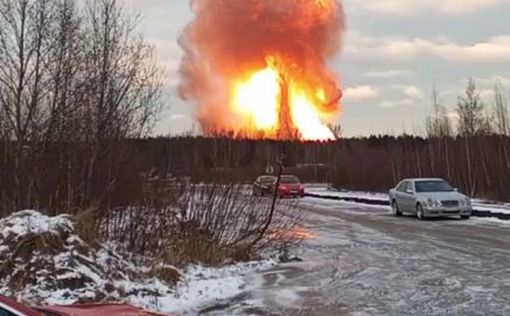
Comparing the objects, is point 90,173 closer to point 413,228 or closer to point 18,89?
point 18,89

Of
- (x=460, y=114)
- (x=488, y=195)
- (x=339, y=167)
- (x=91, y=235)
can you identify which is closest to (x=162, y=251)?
(x=91, y=235)

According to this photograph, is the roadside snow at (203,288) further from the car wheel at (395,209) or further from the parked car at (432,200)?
the car wheel at (395,209)

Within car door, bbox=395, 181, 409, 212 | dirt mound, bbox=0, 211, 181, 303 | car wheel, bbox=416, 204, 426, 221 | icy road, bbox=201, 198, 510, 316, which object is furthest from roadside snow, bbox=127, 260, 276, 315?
car door, bbox=395, 181, 409, 212

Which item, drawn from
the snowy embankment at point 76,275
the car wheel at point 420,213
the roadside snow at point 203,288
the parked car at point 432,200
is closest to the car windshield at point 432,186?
the parked car at point 432,200

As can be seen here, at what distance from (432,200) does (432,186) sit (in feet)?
4.08

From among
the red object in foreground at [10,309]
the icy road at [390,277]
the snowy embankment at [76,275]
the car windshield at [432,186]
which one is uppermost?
the car windshield at [432,186]

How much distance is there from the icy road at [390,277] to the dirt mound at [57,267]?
5.01ft

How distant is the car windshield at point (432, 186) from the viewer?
29188 mm

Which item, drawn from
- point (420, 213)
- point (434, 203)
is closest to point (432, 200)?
point (434, 203)

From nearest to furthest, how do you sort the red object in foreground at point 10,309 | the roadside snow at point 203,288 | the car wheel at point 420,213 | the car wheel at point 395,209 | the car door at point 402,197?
1. the red object in foreground at point 10,309
2. the roadside snow at point 203,288
3. the car wheel at point 420,213
4. the car door at point 402,197
5. the car wheel at point 395,209

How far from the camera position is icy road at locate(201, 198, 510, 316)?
10.7m

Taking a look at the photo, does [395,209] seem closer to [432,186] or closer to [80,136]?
[432,186]

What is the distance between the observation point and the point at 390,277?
1361cm

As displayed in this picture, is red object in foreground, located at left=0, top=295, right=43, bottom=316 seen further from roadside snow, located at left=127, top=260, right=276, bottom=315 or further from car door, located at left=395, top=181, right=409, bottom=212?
car door, located at left=395, top=181, right=409, bottom=212
